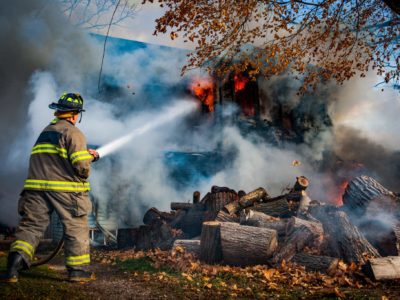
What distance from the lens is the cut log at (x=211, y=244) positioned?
5.71 m

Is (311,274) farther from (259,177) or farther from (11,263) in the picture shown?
(259,177)

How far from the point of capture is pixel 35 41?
11.2 meters

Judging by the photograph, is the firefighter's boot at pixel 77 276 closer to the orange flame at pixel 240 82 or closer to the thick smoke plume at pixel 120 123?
the thick smoke plume at pixel 120 123

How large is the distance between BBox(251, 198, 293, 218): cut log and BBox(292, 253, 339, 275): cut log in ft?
6.94

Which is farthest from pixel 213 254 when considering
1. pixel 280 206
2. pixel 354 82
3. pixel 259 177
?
pixel 354 82

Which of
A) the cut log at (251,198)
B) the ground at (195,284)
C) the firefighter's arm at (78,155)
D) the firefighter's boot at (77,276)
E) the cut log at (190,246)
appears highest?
the firefighter's arm at (78,155)

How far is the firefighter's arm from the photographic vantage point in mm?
3971

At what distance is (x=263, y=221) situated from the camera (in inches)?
261

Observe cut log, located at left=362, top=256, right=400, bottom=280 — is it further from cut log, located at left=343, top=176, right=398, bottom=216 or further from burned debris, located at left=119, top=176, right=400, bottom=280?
cut log, located at left=343, top=176, right=398, bottom=216

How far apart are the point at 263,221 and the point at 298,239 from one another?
1.03 meters

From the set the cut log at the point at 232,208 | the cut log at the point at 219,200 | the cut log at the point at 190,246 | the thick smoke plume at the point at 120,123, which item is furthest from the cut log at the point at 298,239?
the thick smoke plume at the point at 120,123

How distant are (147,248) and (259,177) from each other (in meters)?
7.39

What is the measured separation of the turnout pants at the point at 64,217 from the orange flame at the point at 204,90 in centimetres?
1047

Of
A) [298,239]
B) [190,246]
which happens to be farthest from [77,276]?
[298,239]
